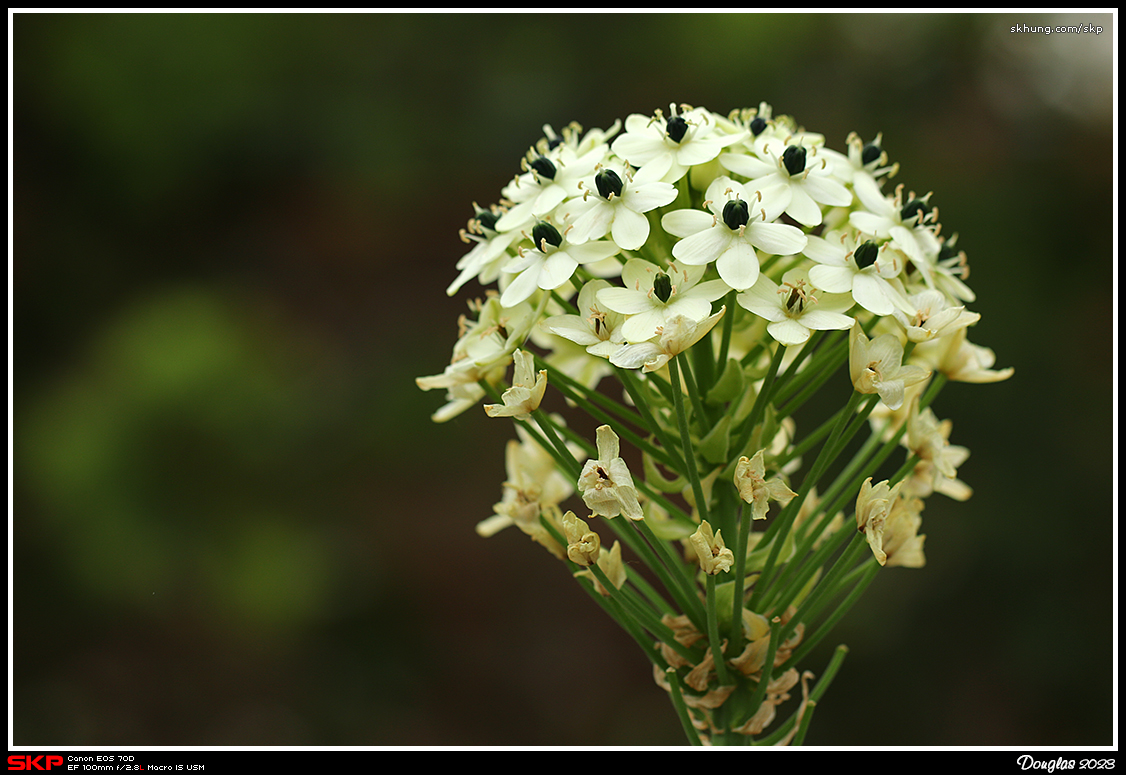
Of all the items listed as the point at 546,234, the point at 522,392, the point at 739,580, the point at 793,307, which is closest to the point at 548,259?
the point at 546,234

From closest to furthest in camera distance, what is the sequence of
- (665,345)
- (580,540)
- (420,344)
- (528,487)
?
(665,345), (580,540), (528,487), (420,344)

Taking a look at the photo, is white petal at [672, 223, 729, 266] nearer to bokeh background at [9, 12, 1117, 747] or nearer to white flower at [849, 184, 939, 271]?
white flower at [849, 184, 939, 271]

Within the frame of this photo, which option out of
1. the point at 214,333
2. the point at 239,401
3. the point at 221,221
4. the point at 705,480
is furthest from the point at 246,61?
the point at 705,480

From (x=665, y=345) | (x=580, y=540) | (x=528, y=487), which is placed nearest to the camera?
(x=665, y=345)

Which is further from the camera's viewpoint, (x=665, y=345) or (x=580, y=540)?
(x=580, y=540)

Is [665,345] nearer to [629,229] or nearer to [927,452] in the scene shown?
[629,229]

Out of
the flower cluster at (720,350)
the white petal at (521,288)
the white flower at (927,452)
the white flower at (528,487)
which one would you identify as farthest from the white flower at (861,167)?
the white flower at (528,487)

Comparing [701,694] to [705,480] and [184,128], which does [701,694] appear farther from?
[184,128]
